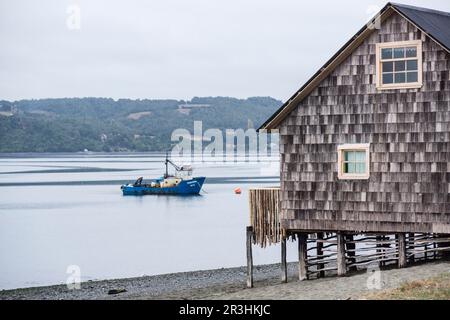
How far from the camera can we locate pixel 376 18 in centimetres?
2925

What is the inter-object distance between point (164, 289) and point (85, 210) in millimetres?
59962

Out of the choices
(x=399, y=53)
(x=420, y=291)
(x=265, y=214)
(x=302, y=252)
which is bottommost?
(x=302, y=252)

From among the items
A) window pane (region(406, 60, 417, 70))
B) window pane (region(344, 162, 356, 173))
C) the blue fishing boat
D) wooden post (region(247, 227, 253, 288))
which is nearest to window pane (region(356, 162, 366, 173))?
window pane (region(344, 162, 356, 173))

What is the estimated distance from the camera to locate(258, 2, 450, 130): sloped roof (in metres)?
28.9

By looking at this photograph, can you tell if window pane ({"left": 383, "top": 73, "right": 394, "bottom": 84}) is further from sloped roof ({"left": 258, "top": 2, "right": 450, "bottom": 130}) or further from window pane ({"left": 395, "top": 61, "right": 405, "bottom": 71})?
sloped roof ({"left": 258, "top": 2, "right": 450, "bottom": 130})

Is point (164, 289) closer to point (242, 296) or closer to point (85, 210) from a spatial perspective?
point (242, 296)

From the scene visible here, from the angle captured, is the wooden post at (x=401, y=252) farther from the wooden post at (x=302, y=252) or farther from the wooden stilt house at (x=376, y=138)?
the wooden post at (x=302, y=252)

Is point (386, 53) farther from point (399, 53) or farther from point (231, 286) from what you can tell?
point (231, 286)

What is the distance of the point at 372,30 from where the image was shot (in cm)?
2948

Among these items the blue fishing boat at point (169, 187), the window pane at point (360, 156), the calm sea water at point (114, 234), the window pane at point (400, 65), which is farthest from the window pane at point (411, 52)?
the blue fishing boat at point (169, 187)

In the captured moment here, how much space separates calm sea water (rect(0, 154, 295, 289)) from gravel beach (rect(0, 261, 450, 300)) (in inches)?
192

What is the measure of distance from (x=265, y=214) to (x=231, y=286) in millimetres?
7297

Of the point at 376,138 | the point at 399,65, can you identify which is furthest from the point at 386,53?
the point at 376,138

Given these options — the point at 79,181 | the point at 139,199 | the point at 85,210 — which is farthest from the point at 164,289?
the point at 79,181
